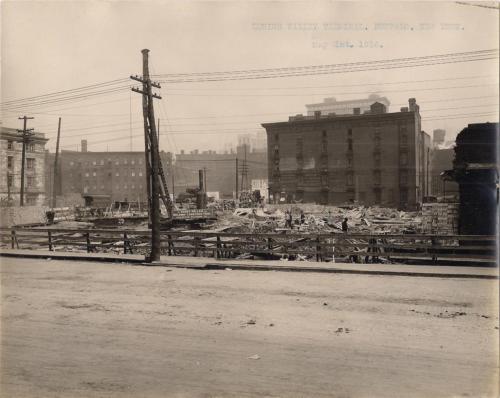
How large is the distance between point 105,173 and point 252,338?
336 feet

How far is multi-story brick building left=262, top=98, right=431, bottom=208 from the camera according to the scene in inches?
2564

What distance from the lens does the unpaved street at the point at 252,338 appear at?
16.8 feet

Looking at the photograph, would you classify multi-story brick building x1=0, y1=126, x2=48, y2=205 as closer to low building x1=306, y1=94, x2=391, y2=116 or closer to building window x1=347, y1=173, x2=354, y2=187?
building window x1=347, y1=173, x2=354, y2=187

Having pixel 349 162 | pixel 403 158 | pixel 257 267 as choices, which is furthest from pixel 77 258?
pixel 403 158

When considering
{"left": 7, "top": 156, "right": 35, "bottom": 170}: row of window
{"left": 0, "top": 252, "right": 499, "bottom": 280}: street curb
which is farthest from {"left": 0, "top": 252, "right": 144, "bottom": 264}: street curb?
{"left": 7, "top": 156, "right": 35, "bottom": 170}: row of window

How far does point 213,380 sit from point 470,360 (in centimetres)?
349

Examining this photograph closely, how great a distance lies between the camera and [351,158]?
6825cm

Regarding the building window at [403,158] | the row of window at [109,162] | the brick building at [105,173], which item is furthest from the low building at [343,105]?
the row of window at [109,162]

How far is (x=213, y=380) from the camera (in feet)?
17.1

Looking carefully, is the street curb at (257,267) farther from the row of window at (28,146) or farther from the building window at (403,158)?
the building window at (403,158)

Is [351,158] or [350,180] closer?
[350,180]

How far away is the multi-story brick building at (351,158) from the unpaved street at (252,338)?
185ft

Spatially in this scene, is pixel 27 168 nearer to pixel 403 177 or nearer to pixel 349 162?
pixel 349 162

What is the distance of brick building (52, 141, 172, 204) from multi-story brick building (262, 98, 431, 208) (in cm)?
3937
